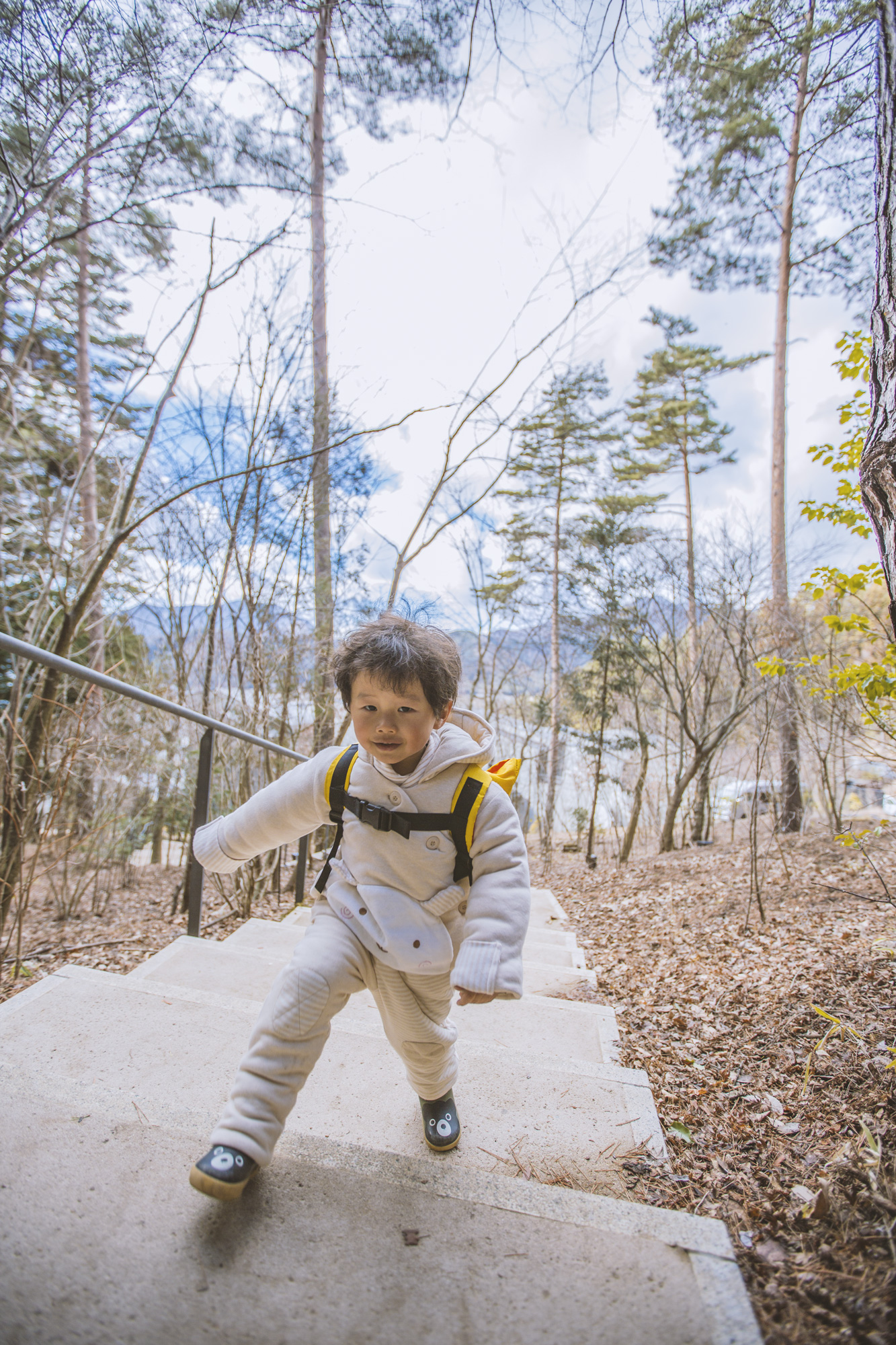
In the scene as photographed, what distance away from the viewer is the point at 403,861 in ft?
4.30

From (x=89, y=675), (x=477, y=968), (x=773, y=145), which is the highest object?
(x=773, y=145)

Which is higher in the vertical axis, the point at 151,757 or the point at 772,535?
the point at 772,535

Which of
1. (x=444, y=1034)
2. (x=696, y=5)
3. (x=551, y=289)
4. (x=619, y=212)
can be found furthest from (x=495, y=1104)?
(x=619, y=212)

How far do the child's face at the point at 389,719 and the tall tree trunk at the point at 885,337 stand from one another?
1.03m

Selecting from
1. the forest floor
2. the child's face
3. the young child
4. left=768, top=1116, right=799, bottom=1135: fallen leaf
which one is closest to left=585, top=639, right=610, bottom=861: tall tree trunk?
Result: the forest floor

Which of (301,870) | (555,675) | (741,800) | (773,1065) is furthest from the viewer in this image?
(555,675)

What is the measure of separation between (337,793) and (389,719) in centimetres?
21

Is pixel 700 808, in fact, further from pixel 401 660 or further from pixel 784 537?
pixel 401 660

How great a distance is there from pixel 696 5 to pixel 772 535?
21.9 feet

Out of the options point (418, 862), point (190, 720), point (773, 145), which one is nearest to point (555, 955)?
point (190, 720)

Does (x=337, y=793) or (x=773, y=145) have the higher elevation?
(x=773, y=145)

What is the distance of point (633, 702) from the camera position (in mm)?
9797

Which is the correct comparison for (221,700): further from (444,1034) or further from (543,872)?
(543,872)

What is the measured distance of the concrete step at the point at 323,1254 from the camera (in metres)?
0.81
